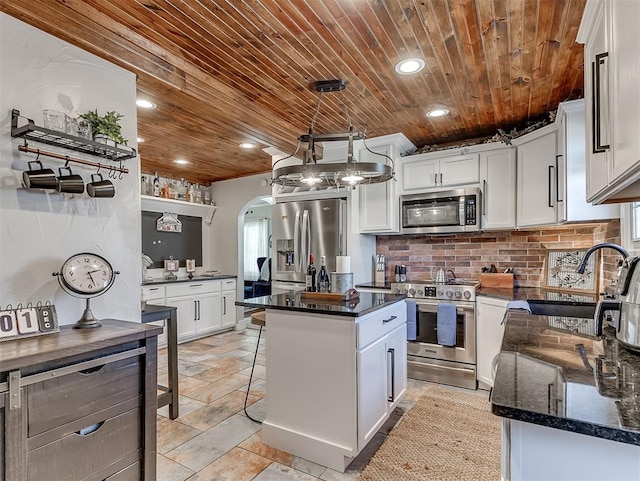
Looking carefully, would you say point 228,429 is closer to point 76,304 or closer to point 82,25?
point 76,304

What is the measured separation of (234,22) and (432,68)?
1316 millimetres

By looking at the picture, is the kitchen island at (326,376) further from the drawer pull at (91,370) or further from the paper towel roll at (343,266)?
the drawer pull at (91,370)

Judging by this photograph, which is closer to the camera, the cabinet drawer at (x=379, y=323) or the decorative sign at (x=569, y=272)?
the cabinet drawer at (x=379, y=323)

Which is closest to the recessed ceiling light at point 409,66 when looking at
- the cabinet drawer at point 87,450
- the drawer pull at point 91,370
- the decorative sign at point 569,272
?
the decorative sign at point 569,272

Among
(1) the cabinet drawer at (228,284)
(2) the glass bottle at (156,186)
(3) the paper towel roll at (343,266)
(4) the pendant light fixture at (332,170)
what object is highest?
Answer: (2) the glass bottle at (156,186)

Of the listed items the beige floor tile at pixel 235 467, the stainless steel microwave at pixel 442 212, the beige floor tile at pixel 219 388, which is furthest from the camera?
the stainless steel microwave at pixel 442 212

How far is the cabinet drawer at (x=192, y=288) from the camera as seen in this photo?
4.78 m

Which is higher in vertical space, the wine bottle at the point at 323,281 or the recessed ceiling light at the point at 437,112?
the recessed ceiling light at the point at 437,112

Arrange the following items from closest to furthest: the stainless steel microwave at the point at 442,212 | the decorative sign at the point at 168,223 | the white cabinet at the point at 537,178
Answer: the white cabinet at the point at 537,178
the stainless steel microwave at the point at 442,212
the decorative sign at the point at 168,223

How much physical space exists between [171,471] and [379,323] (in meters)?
1.53

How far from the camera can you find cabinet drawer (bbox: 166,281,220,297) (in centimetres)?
478

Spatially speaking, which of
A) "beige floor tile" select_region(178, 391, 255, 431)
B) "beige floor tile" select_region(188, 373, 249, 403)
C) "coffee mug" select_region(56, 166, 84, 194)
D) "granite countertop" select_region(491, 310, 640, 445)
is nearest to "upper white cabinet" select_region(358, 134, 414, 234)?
"beige floor tile" select_region(188, 373, 249, 403)

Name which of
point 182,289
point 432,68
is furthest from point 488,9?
point 182,289

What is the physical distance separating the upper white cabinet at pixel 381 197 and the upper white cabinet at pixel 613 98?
2.29m
